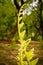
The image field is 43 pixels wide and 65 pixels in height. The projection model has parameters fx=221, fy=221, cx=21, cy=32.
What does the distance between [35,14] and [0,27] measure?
4.10m

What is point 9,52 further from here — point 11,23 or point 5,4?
point 11,23

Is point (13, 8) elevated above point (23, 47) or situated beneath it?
situated beneath

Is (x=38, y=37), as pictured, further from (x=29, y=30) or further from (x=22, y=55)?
(x=22, y=55)

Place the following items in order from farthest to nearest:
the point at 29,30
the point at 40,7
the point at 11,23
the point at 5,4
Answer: the point at 29,30
the point at 11,23
the point at 40,7
the point at 5,4

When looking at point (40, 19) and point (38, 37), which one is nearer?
point (40, 19)

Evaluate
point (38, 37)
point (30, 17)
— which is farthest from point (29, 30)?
point (30, 17)

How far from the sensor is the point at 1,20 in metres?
23.1

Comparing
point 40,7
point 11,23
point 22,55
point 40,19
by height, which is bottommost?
point 11,23

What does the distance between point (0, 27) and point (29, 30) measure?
21.7 feet

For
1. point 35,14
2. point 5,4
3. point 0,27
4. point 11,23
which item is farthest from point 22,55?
point 11,23

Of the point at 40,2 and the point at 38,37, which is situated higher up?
the point at 40,2

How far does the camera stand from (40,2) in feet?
64.5

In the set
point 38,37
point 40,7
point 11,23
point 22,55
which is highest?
point 22,55

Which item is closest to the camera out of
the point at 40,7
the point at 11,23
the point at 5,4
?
the point at 5,4
